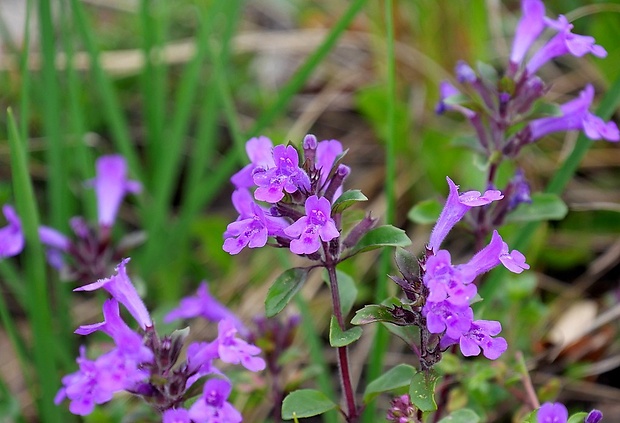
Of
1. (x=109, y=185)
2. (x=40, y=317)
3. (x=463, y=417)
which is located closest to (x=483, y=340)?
(x=463, y=417)

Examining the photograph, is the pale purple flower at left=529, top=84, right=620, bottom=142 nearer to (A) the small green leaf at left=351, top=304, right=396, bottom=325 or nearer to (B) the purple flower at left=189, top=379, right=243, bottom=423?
(A) the small green leaf at left=351, top=304, right=396, bottom=325

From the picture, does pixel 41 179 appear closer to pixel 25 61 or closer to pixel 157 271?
pixel 157 271

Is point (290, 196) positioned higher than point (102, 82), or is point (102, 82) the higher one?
point (290, 196)

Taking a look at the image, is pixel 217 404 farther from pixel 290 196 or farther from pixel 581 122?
pixel 581 122

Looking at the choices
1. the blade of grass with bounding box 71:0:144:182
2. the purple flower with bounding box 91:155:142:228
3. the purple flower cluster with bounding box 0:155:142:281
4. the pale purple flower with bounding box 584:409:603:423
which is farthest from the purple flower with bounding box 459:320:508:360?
the blade of grass with bounding box 71:0:144:182

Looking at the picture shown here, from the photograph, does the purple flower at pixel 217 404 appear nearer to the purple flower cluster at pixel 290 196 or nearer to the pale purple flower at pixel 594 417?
the purple flower cluster at pixel 290 196

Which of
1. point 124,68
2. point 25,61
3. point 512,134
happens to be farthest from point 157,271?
point 512,134

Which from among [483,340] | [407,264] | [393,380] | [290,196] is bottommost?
[393,380]
